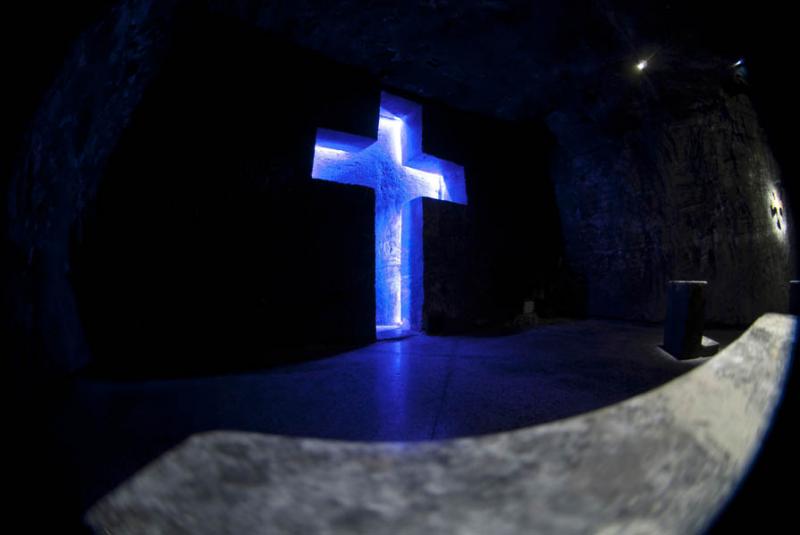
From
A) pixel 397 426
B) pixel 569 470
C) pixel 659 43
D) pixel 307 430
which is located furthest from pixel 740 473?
pixel 659 43

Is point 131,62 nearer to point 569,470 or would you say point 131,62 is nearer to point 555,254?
point 569,470

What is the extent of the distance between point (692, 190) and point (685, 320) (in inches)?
104

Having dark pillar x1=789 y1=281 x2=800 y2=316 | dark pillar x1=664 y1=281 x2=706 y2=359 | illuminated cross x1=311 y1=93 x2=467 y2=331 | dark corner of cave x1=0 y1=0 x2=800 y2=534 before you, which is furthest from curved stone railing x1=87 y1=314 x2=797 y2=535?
illuminated cross x1=311 y1=93 x2=467 y2=331

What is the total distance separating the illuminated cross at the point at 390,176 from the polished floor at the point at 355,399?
2.19 metres

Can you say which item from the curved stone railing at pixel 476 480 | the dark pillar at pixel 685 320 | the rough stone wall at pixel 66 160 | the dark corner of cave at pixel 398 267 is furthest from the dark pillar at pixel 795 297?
the rough stone wall at pixel 66 160

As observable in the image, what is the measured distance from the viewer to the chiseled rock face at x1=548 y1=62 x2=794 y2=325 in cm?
387

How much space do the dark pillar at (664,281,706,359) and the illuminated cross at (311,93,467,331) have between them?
2.80m

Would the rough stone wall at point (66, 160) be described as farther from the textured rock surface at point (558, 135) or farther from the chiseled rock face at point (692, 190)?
the chiseled rock face at point (692, 190)

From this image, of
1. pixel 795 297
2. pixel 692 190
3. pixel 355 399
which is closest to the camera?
pixel 355 399

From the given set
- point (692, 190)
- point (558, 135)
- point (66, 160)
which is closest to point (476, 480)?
point (66, 160)

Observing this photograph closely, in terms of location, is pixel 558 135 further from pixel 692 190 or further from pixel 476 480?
pixel 476 480

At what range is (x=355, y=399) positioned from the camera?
1755 millimetres

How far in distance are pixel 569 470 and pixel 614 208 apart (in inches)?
207

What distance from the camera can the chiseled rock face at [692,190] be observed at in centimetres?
387
